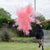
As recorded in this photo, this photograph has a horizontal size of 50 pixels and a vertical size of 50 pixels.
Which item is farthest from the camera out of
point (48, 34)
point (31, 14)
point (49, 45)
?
point (48, 34)

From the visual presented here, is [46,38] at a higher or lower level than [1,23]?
lower

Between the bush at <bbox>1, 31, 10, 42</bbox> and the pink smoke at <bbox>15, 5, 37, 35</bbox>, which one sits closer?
the pink smoke at <bbox>15, 5, 37, 35</bbox>

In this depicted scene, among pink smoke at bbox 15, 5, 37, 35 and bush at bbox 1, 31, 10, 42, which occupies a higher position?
pink smoke at bbox 15, 5, 37, 35

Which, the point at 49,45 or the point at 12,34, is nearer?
the point at 49,45

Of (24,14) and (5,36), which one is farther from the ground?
(24,14)

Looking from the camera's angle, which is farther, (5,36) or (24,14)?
(5,36)

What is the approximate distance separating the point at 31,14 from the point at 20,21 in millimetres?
440

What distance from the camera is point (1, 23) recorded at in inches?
742

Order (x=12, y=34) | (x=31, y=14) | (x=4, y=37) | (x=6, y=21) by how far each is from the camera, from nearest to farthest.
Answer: (x=31, y=14) < (x=4, y=37) < (x=12, y=34) < (x=6, y=21)

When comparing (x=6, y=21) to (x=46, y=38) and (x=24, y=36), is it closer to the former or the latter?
(x=24, y=36)

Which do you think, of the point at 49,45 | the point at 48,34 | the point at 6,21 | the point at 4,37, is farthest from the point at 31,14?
the point at 6,21

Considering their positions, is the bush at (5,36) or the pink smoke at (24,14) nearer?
the pink smoke at (24,14)

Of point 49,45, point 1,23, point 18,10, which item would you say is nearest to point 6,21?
point 1,23

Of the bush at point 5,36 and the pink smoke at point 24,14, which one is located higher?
the pink smoke at point 24,14
